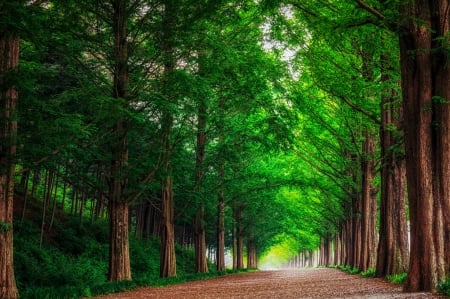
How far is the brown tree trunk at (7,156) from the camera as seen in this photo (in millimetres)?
8938

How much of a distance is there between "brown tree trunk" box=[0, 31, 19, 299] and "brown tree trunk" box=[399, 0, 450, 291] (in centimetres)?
788

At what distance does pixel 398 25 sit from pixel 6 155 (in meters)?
8.17

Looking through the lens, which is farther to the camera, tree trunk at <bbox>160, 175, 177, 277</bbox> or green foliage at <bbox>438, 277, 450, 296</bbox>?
tree trunk at <bbox>160, 175, 177, 277</bbox>

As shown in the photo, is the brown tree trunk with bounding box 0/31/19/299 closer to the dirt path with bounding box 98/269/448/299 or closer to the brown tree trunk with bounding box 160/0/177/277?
the dirt path with bounding box 98/269/448/299

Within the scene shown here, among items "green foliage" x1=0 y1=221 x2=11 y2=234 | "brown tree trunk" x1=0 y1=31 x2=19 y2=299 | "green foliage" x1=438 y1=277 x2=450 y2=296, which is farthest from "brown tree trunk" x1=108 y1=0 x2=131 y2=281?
"green foliage" x1=438 y1=277 x2=450 y2=296

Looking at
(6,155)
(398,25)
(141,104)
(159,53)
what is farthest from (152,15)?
(398,25)

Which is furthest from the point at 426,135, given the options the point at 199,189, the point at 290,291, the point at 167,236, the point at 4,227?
the point at 199,189

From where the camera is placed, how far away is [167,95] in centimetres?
1272

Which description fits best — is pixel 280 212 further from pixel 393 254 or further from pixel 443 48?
pixel 443 48

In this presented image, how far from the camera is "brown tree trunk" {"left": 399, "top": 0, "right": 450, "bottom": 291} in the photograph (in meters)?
8.14

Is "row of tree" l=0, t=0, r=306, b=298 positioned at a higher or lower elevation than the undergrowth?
higher

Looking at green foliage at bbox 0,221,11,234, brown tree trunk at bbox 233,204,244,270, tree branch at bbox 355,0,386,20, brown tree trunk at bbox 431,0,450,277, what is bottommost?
brown tree trunk at bbox 233,204,244,270

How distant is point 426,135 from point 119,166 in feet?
30.4

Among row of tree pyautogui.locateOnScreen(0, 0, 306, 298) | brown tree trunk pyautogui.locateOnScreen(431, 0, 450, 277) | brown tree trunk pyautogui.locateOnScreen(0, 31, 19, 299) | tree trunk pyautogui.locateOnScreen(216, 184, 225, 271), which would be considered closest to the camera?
brown tree trunk pyautogui.locateOnScreen(431, 0, 450, 277)
